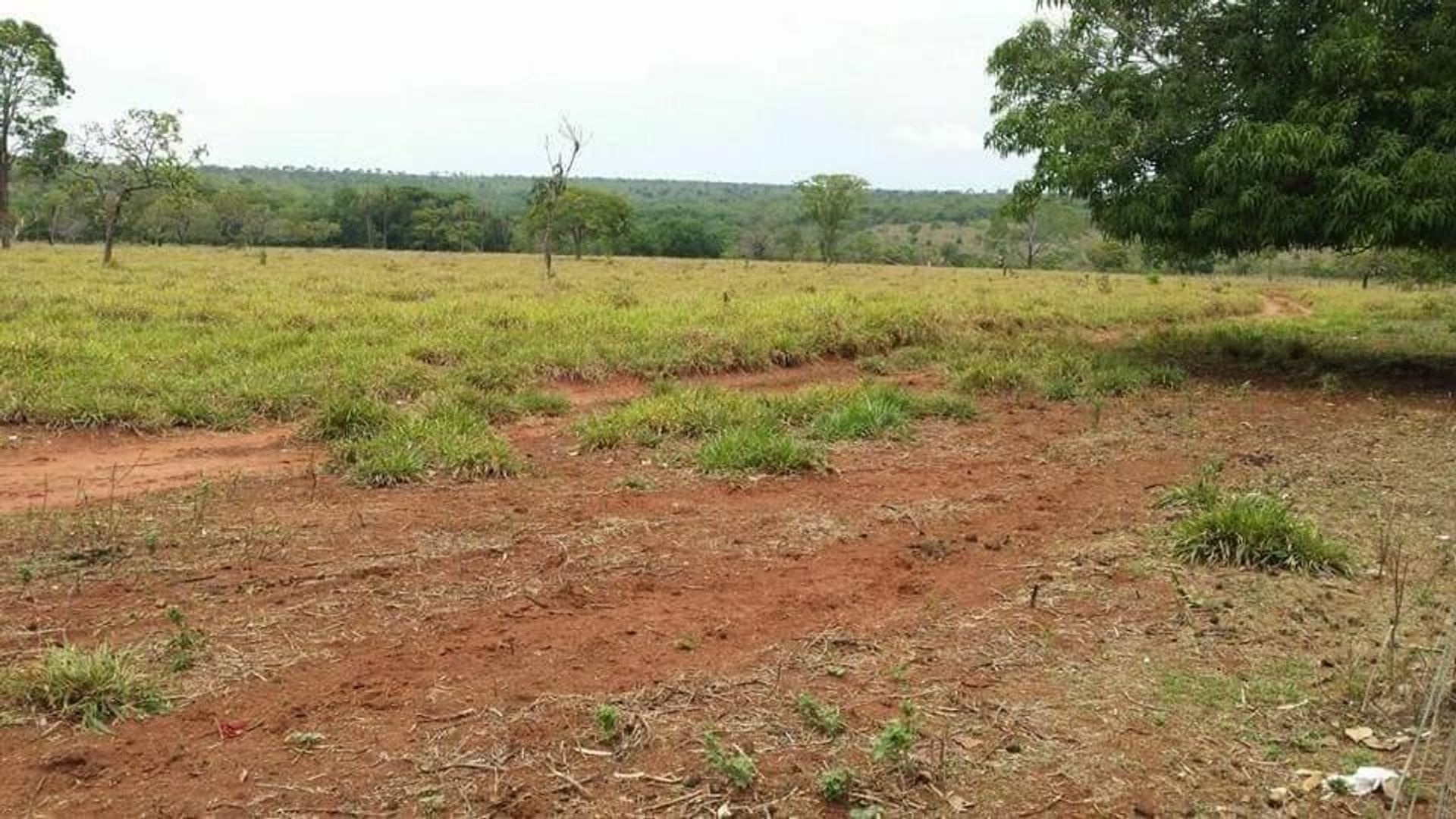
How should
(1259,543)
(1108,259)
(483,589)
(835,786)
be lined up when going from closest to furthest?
(835,786)
(483,589)
(1259,543)
(1108,259)

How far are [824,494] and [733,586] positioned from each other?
1.74m

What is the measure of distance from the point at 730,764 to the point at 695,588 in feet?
5.62

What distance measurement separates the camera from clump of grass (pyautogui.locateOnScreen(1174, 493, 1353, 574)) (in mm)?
5012

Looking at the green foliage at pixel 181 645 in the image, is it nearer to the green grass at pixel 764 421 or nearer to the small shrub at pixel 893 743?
the small shrub at pixel 893 743

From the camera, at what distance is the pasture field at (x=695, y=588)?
3213mm

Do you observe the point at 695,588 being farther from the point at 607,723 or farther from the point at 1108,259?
the point at 1108,259

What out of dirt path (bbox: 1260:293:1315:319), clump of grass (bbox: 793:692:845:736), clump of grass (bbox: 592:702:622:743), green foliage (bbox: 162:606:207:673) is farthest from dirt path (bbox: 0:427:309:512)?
dirt path (bbox: 1260:293:1315:319)

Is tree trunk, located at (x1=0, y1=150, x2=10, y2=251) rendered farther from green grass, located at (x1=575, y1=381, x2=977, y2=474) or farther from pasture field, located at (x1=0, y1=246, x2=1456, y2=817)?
green grass, located at (x1=575, y1=381, x2=977, y2=474)

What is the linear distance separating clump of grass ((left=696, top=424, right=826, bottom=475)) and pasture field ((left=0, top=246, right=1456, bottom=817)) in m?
0.03

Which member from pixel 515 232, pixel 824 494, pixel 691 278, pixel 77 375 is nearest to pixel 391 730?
pixel 824 494

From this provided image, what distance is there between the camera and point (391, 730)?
11.2 ft

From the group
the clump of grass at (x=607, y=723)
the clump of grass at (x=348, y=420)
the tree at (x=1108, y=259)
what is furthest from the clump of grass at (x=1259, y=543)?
the tree at (x=1108, y=259)

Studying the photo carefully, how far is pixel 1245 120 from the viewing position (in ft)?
33.9

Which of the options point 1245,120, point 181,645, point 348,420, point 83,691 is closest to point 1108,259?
point 1245,120
